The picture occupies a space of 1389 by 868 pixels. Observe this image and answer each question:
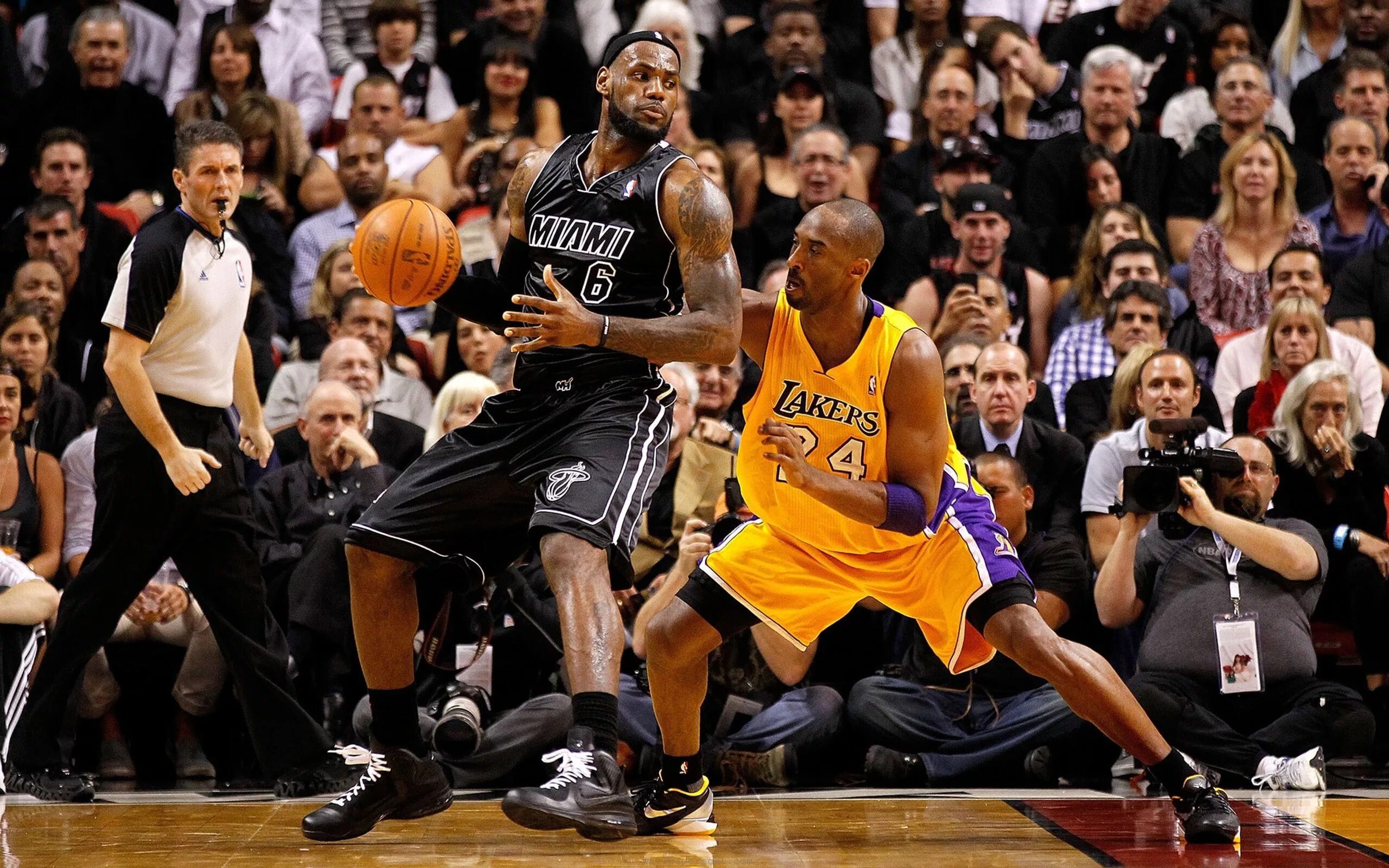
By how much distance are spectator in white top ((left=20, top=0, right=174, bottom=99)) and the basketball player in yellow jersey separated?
7251 millimetres

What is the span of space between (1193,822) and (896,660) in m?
2.63

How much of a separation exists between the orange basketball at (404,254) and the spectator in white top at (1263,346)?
4.42 metres

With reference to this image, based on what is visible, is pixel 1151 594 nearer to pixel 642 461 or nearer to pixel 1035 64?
pixel 642 461

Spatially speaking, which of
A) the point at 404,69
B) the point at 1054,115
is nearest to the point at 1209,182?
the point at 1054,115

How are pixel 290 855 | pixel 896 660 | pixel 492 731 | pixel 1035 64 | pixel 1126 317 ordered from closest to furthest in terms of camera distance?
pixel 290 855 → pixel 492 731 → pixel 896 660 → pixel 1126 317 → pixel 1035 64

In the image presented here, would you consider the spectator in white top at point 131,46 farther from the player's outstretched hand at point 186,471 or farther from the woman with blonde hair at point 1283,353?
the woman with blonde hair at point 1283,353

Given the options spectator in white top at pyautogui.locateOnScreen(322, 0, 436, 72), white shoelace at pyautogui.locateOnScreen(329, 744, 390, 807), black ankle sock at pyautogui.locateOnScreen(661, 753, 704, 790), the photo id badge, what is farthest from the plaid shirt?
spectator in white top at pyautogui.locateOnScreen(322, 0, 436, 72)

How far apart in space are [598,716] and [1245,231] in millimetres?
5745

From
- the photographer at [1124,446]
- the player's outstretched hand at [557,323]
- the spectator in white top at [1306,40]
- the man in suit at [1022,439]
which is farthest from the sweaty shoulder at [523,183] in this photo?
the spectator in white top at [1306,40]

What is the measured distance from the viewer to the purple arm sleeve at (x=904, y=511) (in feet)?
14.5

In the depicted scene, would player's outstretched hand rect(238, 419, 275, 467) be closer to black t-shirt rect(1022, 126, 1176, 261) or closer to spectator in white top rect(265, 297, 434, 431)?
spectator in white top rect(265, 297, 434, 431)

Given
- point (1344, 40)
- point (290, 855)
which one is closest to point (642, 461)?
point (290, 855)

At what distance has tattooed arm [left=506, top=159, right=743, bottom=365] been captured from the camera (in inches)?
158

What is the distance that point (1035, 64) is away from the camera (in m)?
9.90
